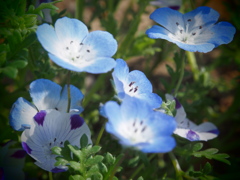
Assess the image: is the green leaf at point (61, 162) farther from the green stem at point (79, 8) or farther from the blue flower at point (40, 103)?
the green stem at point (79, 8)

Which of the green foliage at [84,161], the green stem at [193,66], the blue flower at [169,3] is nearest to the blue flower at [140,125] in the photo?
the green foliage at [84,161]

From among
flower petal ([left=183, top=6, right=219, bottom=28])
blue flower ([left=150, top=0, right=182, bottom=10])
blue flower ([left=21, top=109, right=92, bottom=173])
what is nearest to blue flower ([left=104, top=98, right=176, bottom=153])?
blue flower ([left=21, top=109, right=92, bottom=173])

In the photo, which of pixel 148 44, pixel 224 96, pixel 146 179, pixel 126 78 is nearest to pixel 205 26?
pixel 126 78

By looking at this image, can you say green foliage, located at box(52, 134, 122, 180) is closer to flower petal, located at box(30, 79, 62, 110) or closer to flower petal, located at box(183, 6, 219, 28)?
flower petal, located at box(30, 79, 62, 110)

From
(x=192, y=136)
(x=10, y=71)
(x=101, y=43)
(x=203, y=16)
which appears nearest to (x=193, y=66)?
(x=203, y=16)

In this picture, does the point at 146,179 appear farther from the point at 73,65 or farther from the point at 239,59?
the point at 239,59

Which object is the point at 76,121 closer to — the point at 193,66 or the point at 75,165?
the point at 75,165

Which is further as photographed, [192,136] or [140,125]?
[192,136]
